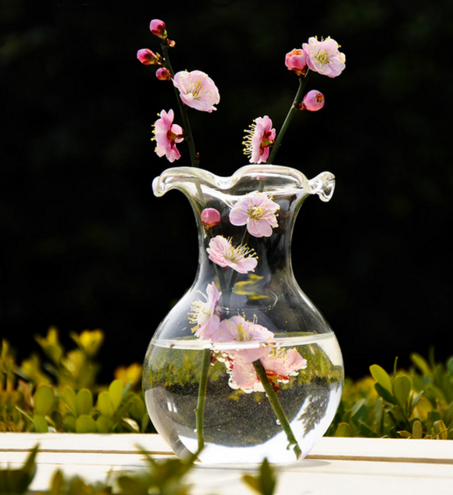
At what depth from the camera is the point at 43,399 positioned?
4.50 ft

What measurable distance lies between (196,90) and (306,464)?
1.75 feet

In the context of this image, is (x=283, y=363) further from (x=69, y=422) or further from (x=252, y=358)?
(x=69, y=422)

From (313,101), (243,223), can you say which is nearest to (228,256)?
(243,223)

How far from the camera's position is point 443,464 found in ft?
3.19

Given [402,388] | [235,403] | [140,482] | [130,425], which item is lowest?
[130,425]

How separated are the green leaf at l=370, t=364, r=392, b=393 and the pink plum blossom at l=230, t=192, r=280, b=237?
422mm

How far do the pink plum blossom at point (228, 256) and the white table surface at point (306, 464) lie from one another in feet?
0.84

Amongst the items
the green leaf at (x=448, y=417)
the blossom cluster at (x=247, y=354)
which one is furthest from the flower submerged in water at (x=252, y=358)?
the green leaf at (x=448, y=417)

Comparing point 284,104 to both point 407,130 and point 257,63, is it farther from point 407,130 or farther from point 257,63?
point 407,130

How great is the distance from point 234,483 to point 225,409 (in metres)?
0.11

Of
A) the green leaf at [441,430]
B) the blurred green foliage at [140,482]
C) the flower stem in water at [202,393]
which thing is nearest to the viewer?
the blurred green foliage at [140,482]

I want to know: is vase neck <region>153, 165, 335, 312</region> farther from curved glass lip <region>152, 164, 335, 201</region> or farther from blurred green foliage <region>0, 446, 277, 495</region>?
blurred green foliage <region>0, 446, 277, 495</region>

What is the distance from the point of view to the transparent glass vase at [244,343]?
35.7 inches

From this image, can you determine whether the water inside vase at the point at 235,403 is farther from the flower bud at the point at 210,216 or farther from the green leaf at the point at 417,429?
the green leaf at the point at 417,429
